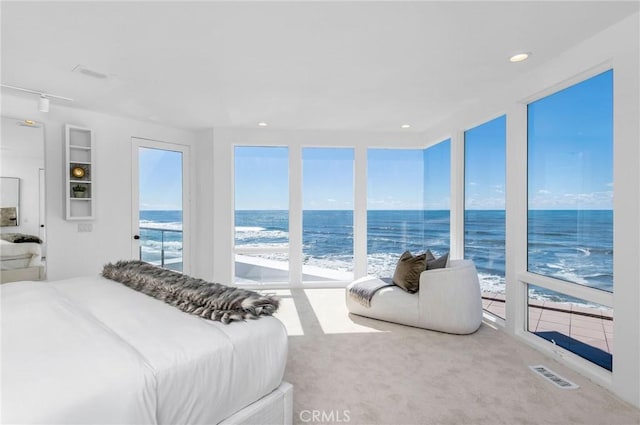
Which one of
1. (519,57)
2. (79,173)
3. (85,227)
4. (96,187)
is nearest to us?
(519,57)

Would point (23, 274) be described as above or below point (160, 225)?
below

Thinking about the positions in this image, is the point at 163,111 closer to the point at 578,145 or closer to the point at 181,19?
the point at 181,19

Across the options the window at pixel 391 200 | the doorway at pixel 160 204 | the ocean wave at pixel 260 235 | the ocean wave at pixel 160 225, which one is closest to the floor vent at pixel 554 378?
the window at pixel 391 200

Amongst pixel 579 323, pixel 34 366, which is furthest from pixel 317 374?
pixel 579 323

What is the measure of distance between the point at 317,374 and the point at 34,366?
176cm

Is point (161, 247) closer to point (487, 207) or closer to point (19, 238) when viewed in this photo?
point (19, 238)

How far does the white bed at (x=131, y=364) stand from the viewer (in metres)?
1.08

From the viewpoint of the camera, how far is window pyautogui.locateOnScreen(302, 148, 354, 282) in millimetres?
5316

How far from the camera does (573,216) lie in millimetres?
2709

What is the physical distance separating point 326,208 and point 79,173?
3.34 metres

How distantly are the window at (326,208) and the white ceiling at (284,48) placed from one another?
1488 millimetres

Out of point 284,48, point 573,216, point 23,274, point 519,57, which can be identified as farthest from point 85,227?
point 573,216

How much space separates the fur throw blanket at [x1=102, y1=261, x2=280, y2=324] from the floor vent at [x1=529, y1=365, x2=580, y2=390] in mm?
2064

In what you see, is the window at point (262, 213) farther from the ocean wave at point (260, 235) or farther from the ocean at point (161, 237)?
the ocean at point (161, 237)
